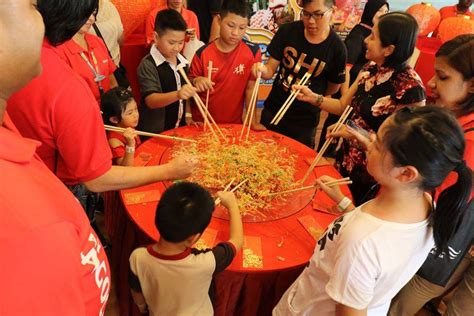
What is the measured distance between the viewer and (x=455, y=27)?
3705 mm

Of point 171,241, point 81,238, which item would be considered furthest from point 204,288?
point 81,238

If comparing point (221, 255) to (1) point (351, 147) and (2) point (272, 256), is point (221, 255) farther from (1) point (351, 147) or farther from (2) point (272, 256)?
(1) point (351, 147)

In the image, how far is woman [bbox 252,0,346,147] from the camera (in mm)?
2434

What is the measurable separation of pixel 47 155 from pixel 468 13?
472 centimetres

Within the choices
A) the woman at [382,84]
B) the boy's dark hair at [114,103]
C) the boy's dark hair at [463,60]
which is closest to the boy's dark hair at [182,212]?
the boy's dark hair at [114,103]

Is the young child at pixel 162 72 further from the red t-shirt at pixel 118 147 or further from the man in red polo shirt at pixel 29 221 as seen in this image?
the man in red polo shirt at pixel 29 221

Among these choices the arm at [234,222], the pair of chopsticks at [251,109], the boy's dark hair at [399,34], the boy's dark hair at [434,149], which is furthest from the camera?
the pair of chopsticks at [251,109]

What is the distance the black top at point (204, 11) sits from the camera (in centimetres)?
388

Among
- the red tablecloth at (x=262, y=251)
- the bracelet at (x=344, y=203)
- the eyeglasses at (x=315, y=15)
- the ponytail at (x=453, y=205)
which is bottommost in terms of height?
the red tablecloth at (x=262, y=251)

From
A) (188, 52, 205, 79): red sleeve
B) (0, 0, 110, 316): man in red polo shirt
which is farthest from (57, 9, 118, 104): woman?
(0, 0, 110, 316): man in red polo shirt

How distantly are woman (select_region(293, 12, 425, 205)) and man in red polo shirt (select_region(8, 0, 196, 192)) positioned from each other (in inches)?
52.7

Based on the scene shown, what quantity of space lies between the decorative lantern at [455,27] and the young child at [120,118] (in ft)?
11.4

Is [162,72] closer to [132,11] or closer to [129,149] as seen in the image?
[129,149]

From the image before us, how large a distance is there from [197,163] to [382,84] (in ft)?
3.75
